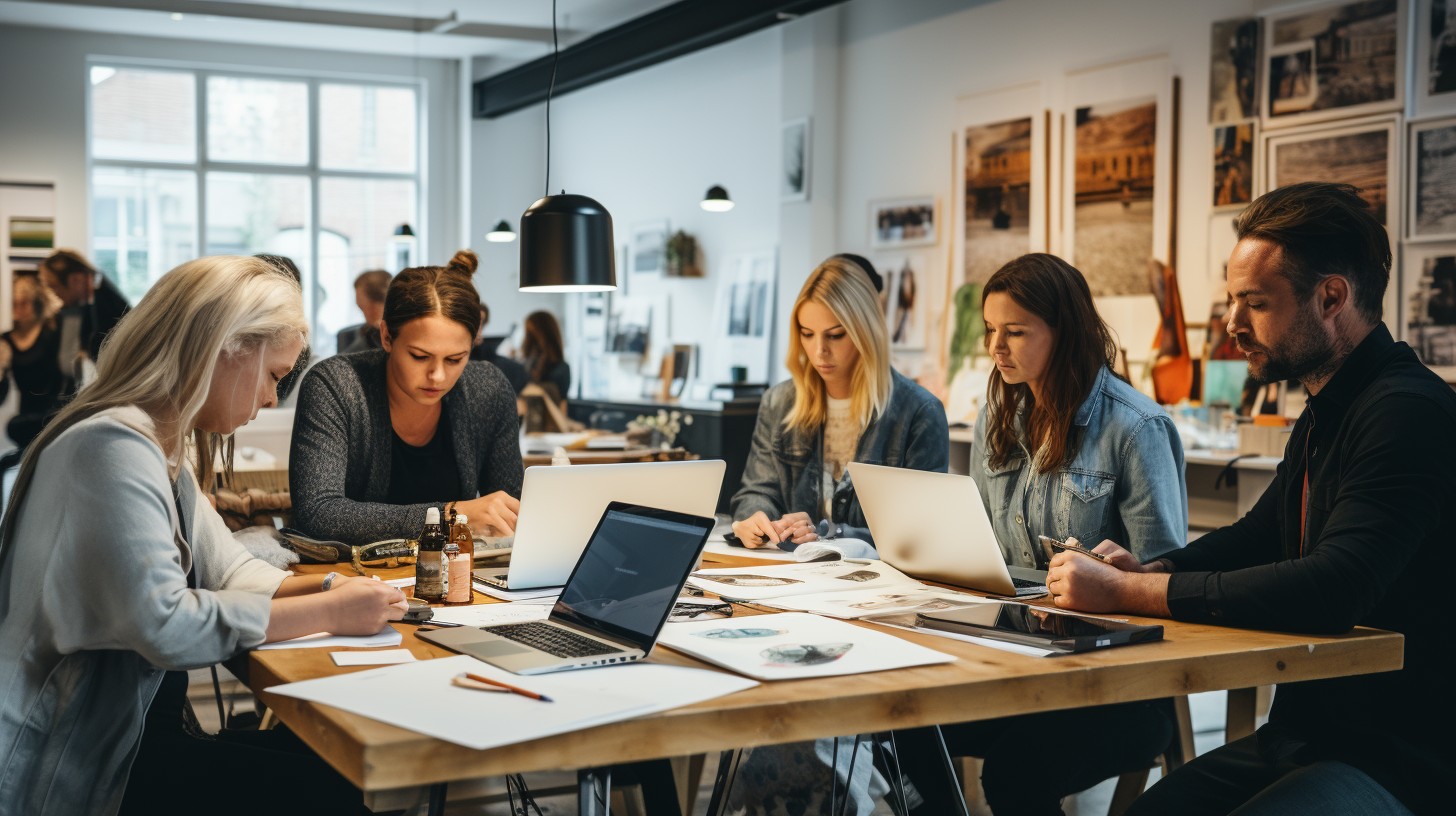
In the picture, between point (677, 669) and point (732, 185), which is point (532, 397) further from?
point (677, 669)

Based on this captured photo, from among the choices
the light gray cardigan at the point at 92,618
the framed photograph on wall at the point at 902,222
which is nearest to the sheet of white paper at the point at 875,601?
the light gray cardigan at the point at 92,618

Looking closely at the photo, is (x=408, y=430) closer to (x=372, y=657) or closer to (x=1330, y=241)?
(x=372, y=657)

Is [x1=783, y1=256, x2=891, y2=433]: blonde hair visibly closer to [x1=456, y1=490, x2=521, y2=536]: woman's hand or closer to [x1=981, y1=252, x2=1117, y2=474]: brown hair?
[x1=981, y1=252, x2=1117, y2=474]: brown hair

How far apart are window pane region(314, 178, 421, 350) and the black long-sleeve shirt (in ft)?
38.4

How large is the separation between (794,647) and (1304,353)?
37.7 inches

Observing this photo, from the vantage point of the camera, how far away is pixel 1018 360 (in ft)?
9.36

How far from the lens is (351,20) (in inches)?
452

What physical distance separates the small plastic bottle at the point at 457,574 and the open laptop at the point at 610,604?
0.83 ft

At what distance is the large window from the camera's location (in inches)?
483

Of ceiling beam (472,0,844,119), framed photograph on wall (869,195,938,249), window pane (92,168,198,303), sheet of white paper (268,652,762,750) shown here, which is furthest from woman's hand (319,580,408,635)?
window pane (92,168,198,303)

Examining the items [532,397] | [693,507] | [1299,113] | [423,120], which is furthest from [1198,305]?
[423,120]

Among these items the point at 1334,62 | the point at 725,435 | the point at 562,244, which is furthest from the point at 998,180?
the point at 562,244

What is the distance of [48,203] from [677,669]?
1192 cm

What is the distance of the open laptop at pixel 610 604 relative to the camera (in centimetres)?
183
